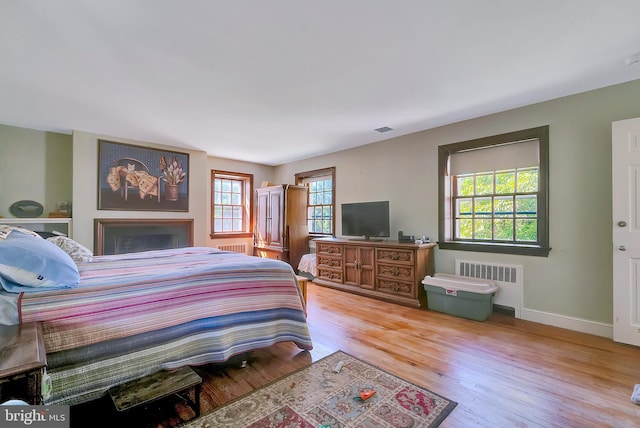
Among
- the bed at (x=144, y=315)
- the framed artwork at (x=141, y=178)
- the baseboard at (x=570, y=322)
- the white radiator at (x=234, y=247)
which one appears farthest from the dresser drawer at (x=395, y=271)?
the framed artwork at (x=141, y=178)

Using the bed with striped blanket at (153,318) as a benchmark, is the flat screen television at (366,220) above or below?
above

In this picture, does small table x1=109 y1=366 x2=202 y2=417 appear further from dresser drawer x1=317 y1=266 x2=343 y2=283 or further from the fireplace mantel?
the fireplace mantel

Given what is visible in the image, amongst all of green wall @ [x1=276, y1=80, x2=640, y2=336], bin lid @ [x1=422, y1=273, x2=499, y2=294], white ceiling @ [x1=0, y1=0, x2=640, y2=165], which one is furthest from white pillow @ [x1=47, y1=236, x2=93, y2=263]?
green wall @ [x1=276, y1=80, x2=640, y2=336]

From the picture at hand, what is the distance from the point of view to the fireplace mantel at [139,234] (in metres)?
4.40

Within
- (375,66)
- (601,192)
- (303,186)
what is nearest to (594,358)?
(601,192)

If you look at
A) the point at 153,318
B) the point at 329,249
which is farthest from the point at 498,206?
the point at 153,318

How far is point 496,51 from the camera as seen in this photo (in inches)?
87.0

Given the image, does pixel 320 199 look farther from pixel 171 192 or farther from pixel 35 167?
pixel 35 167

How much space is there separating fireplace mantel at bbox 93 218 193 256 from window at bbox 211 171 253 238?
2.54 ft

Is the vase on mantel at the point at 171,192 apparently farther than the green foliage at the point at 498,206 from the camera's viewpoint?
Yes

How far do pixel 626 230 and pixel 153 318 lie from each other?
13.0 ft

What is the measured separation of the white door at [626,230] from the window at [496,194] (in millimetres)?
566

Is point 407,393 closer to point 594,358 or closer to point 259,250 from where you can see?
point 594,358

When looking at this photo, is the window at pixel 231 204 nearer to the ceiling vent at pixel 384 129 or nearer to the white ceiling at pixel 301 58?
the white ceiling at pixel 301 58
